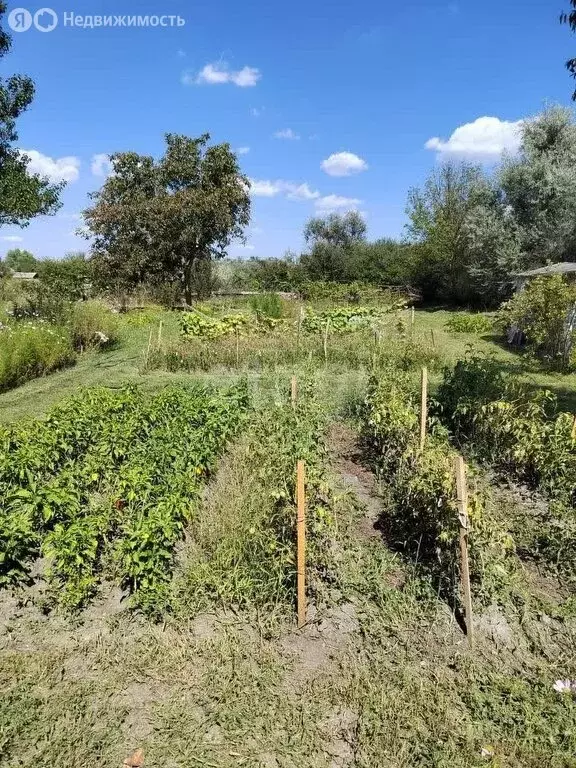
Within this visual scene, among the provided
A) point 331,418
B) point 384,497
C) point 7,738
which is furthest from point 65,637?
point 331,418

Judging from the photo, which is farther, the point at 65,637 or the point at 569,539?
the point at 569,539

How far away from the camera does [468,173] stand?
27.2 m

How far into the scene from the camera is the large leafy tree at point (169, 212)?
20875 mm

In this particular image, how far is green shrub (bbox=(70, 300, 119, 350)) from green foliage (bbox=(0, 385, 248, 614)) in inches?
273

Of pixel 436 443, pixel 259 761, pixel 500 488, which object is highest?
pixel 436 443

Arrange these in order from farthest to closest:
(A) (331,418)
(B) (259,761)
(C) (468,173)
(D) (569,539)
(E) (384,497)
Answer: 1. (C) (468,173)
2. (A) (331,418)
3. (E) (384,497)
4. (D) (569,539)
5. (B) (259,761)

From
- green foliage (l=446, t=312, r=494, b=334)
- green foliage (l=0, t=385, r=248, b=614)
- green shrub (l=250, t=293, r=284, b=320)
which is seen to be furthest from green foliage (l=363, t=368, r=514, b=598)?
green foliage (l=446, t=312, r=494, b=334)

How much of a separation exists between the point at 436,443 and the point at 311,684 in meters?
2.66

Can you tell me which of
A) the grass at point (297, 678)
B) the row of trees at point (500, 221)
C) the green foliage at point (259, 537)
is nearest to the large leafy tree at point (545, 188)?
the row of trees at point (500, 221)

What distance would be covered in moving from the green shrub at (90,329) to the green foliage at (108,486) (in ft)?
22.8

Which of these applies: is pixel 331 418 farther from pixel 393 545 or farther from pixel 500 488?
pixel 393 545

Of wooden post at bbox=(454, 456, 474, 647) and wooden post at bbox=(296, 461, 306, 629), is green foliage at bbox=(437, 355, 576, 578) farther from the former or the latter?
wooden post at bbox=(296, 461, 306, 629)

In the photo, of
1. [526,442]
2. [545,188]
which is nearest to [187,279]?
[545,188]

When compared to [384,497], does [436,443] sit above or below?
above
